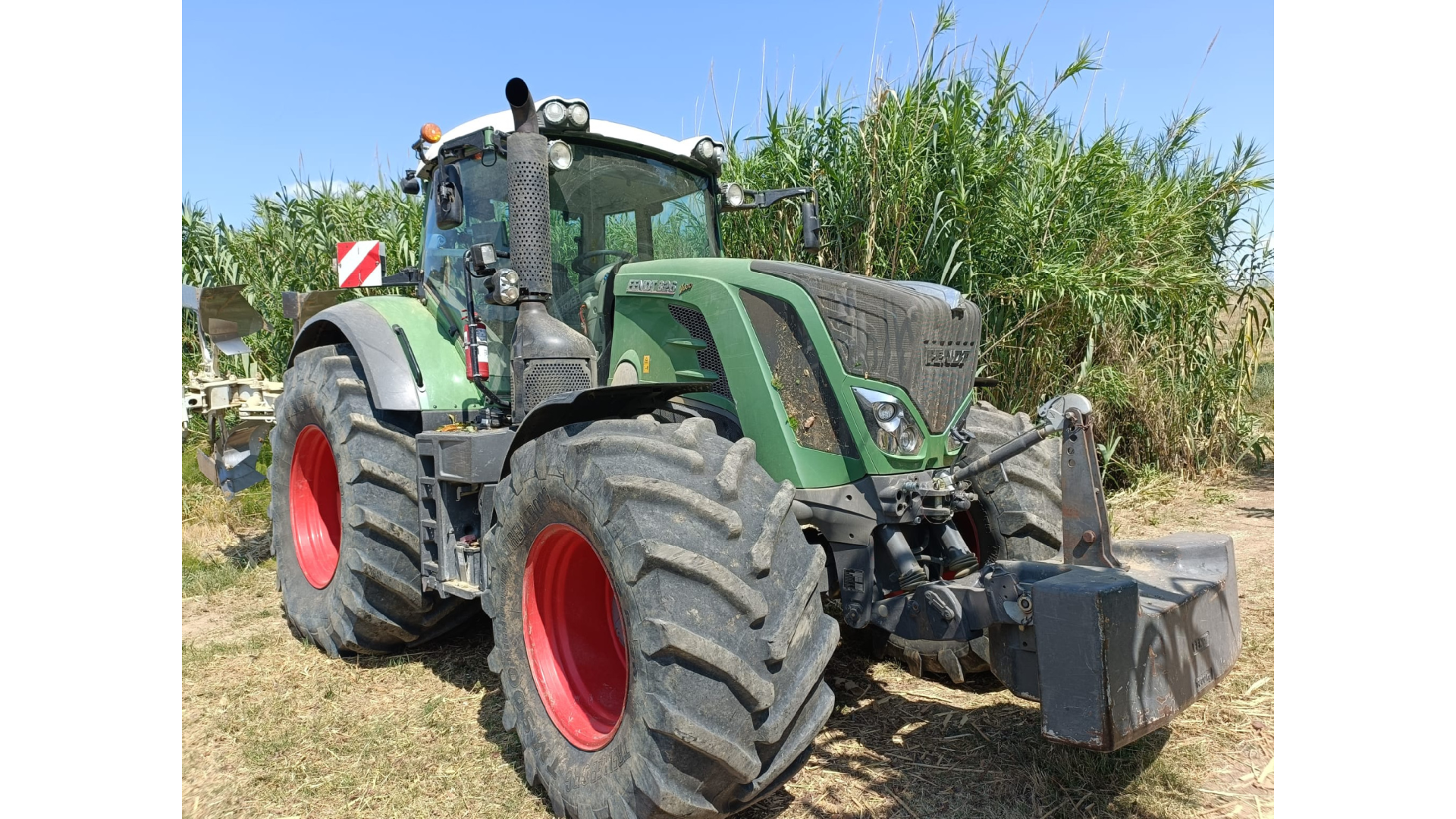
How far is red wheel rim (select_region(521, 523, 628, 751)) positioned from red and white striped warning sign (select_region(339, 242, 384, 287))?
359cm

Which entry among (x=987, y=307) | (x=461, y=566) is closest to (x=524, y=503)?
(x=461, y=566)

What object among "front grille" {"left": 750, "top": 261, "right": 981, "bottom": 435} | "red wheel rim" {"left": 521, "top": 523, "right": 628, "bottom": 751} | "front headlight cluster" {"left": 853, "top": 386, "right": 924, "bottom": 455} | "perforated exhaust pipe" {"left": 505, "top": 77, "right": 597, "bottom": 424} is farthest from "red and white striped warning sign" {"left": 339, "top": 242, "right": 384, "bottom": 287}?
"front headlight cluster" {"left": 853, "top": 386, "right": 924, "bottom": 455}

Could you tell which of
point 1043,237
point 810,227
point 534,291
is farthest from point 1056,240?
point 534,291

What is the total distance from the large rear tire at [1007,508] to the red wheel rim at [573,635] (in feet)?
3.34

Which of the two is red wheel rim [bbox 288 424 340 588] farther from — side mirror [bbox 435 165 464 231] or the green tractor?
side mirror [bbox 435 165 464 231]

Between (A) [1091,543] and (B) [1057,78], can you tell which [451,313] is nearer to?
(A) [1091,543]

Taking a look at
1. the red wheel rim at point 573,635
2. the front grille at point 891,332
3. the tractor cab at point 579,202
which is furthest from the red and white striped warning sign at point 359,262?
the front grille at point 891,332

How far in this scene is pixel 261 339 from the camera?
8.84 m

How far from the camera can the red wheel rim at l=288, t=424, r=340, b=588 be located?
4.69m

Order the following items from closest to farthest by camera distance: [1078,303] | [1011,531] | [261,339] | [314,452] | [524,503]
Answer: [524,503], [1011,531], [314,452], [1078,303], [261,339]

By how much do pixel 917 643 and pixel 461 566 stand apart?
1818mm

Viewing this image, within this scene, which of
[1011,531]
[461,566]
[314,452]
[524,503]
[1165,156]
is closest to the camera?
[524,503]

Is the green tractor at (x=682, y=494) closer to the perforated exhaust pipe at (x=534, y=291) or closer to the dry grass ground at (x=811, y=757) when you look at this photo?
the perforated exhaust pipe at (x=534, y=291)

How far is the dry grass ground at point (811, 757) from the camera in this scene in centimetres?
286
